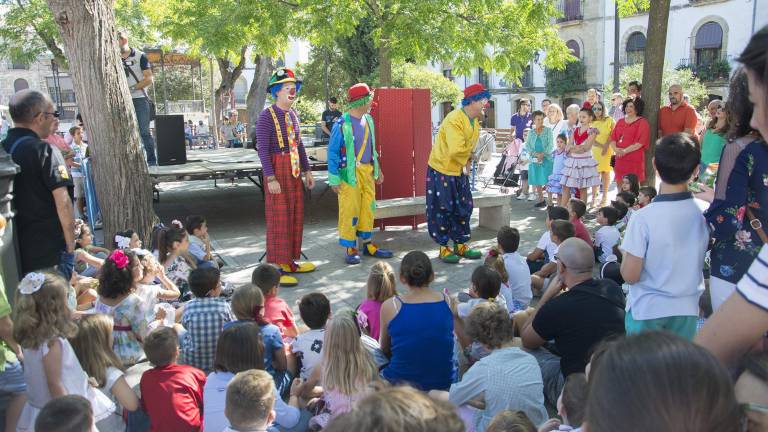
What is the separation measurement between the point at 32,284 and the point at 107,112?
3.50 metres

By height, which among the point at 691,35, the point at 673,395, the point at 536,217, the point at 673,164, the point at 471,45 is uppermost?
the point at 691,35

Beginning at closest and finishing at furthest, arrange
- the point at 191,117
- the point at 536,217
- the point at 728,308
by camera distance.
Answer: the point at 728,308, the point at 536,217, the point at 191,117

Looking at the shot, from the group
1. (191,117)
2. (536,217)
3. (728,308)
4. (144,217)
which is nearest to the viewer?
(728,308)

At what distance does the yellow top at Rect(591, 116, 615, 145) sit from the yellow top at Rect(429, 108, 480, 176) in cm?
328

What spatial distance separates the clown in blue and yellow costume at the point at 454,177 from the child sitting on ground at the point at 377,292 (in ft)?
8.42

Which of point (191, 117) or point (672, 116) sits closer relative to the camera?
point (672, 116)

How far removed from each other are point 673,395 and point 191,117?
113 feet

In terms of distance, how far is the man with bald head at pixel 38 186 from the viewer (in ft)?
12.9

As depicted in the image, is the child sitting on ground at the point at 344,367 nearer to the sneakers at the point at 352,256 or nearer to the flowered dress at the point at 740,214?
the flowered dress at the point at 740,214

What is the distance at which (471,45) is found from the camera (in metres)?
10.8

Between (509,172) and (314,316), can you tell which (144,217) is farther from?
(509,172)

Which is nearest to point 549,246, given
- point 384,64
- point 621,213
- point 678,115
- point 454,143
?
point 621,213

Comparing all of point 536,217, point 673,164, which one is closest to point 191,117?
point 536,217

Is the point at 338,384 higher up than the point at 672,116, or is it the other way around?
the point at 672,116
